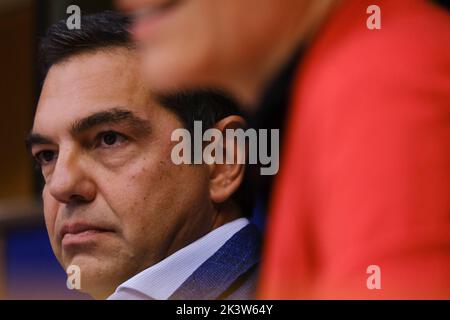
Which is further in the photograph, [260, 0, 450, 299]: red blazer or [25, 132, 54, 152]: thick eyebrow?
[25, 132, 54, 152]: thick eyebrow

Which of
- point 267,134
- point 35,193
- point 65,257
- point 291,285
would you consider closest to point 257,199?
point 267,134

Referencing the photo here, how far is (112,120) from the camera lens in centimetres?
187

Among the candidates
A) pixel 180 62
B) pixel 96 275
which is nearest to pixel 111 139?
pixel 96 275

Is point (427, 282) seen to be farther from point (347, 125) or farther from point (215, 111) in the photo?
point (215, 111)

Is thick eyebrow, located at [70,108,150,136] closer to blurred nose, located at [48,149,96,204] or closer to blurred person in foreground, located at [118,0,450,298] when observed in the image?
blurred nose, located at [48,149,96,204]

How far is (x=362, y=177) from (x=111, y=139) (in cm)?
99

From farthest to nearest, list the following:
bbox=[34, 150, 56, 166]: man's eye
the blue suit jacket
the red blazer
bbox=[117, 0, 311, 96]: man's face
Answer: bbox=[34, 150, 56, 166]: man's eye
the blue suit jacket
bbox=[117, 0, 311, 96]: man's face
the red blazer

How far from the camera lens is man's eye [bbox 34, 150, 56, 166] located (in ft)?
6.22

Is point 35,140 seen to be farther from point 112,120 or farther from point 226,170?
point 226,170

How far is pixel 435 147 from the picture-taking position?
36.5 inches

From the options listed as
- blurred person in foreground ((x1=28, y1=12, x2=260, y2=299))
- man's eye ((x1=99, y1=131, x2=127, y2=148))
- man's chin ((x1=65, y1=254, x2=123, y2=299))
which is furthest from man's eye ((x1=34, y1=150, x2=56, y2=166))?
man's chin ((x1=65, y1=254, x2=123, y2=299))

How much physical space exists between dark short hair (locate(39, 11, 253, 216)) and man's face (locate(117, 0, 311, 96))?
25.3 inches

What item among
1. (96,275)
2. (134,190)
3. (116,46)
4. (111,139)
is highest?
(116,46)

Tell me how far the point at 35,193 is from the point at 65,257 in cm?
34
